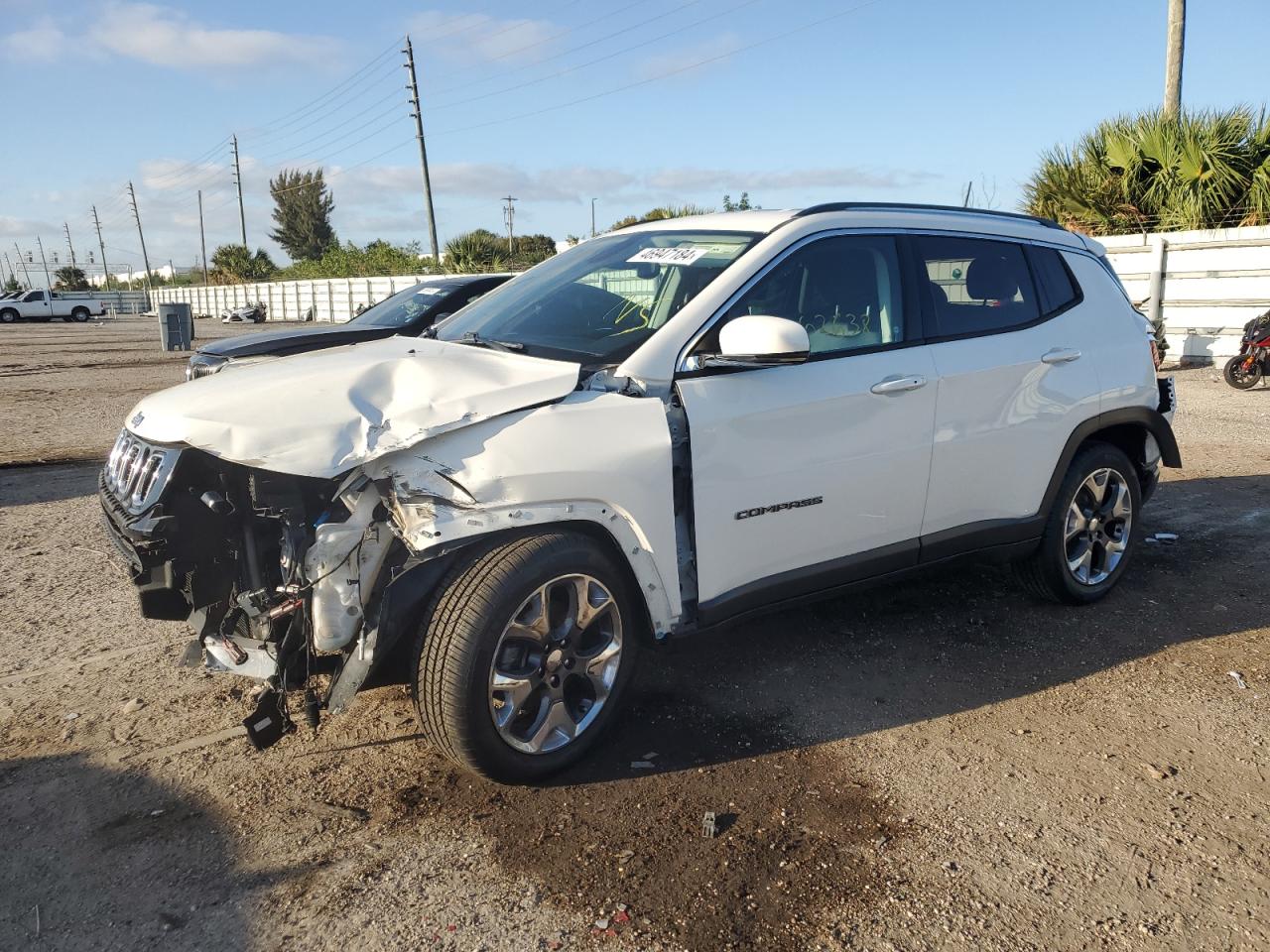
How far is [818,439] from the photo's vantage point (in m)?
3.60

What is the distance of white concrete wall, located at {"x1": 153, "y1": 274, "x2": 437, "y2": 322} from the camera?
133ft

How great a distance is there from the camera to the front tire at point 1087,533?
4602mm

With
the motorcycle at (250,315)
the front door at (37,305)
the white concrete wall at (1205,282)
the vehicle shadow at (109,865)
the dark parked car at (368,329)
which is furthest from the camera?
the front door at (37,305)

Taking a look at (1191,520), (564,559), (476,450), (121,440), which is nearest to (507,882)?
(564,559)

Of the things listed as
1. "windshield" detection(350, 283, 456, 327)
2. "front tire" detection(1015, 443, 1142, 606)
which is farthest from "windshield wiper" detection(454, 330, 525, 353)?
"windshield" detection(350, 283, 456, 327)

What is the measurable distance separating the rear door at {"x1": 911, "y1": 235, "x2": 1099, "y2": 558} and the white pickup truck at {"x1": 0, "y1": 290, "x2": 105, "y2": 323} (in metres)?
55.5

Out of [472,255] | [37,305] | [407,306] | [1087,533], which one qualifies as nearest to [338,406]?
[1087,533]

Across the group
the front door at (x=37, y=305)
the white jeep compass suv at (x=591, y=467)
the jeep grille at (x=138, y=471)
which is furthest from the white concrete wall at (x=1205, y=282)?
the front door at (x=37, y=305)

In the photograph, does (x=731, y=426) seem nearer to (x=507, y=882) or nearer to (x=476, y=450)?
(x=476, y=450)

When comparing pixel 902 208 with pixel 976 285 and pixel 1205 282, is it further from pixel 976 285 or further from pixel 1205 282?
pixel 1205 282

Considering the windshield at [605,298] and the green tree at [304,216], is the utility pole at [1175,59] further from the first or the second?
the green tree at [304,216]

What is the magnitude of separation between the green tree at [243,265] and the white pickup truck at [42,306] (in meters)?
22.1

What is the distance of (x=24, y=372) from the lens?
18500mm

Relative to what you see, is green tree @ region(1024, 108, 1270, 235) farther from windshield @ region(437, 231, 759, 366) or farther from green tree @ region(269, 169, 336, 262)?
green tree @ region(269, 169, 336, 262)
